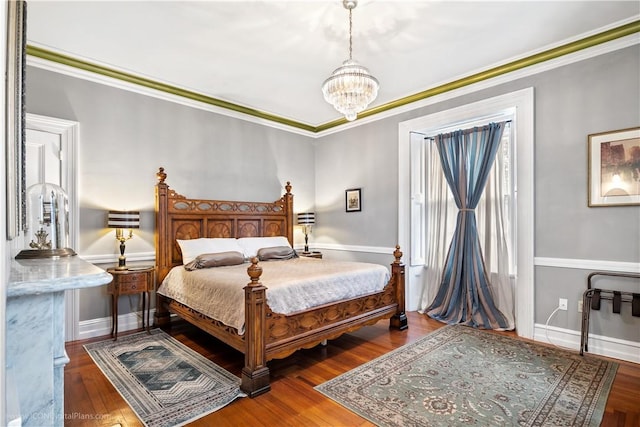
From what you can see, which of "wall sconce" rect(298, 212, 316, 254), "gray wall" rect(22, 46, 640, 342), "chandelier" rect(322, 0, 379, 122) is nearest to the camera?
"chandelier" rect(322, 0, 379, 122)

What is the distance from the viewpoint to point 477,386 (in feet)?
8.03

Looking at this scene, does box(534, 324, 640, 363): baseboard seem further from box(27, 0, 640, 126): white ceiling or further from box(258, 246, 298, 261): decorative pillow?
box(258, 246, 298, 261): decorative pillow

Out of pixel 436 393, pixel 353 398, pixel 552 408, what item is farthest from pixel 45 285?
pixel 552 408

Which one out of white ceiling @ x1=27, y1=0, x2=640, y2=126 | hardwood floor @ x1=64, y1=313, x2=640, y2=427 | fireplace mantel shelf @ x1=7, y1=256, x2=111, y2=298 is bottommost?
hardwood floor @ x1=64, y1=313, x2=640, y2=427

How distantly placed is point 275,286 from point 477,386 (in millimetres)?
1686

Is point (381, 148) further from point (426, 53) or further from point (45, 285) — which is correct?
point (45, 285)

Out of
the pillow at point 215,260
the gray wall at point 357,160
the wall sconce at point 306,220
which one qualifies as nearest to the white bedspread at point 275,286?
the pillow at point 215,260

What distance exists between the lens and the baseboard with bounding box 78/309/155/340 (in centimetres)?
349

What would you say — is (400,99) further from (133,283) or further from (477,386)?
(133,283)

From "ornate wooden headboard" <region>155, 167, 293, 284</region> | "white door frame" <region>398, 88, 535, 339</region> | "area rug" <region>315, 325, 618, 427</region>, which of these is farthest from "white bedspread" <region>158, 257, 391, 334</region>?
"white door frame" <region>398, 88, 535, 339</region>

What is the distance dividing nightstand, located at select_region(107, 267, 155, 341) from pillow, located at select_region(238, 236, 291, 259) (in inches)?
44.2

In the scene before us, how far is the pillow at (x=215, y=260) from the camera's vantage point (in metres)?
3.62

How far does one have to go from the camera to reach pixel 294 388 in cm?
246

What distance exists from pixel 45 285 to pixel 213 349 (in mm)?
2399
